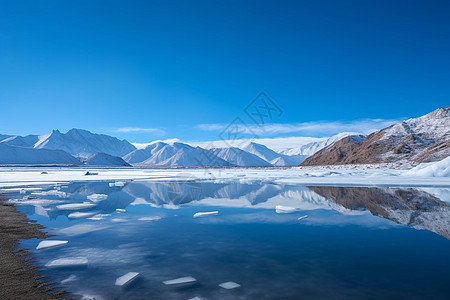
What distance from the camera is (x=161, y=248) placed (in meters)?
6.93

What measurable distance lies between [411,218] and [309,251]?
5.91 m

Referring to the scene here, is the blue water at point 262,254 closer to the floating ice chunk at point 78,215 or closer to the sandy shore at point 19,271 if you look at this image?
the sandy shore at point 19,271

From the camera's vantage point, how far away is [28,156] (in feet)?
523

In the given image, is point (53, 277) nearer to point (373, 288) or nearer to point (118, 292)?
point (118, 292)

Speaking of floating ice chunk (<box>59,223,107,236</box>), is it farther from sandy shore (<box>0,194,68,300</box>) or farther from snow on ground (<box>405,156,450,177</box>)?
snow on ground (<box>405,156,450,177</box>)

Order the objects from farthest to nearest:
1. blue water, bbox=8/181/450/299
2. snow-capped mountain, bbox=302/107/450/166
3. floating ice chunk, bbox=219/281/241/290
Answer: snow-capped mountain, bbox=302/107/450/166 < floating ice chunk, bbox=219/281/241/290 < blue water, bbox=8/181/450/299

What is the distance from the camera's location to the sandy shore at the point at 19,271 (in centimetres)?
423

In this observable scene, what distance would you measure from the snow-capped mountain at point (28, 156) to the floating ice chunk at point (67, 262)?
177399 mm

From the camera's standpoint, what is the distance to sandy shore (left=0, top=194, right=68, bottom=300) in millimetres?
4230

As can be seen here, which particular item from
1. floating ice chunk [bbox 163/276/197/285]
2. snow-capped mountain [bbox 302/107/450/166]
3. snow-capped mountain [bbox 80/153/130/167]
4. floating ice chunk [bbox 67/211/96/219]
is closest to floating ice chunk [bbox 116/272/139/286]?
floating ice chunk [bbox 163/276/197/285]

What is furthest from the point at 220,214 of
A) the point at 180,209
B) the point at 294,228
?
the point at 294,228

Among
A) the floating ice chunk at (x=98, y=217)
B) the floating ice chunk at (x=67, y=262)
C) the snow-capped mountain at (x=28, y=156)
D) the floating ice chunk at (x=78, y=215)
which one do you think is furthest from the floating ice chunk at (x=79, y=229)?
the snow-capped mountain at (x=28, y=156)

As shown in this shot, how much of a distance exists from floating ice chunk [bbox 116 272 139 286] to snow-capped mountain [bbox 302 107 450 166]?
9412cm

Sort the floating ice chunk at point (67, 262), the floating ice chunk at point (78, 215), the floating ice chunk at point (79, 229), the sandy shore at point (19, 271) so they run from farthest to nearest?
the floating ice chunk at point (78, 215) < the floating ice chunk at point (79, 229) < the floating ice chunk at point (67, 262) < the sandy shore at point (19, 271)
